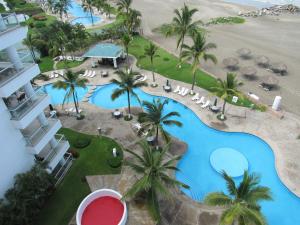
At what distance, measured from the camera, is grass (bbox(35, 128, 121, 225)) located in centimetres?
2170

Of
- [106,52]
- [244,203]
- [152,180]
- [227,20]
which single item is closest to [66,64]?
[106,52]

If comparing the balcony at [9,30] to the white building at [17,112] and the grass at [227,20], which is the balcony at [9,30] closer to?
the white building at [17,112]

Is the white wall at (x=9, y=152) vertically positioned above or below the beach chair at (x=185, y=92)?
above

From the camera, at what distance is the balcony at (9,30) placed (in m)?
16.1

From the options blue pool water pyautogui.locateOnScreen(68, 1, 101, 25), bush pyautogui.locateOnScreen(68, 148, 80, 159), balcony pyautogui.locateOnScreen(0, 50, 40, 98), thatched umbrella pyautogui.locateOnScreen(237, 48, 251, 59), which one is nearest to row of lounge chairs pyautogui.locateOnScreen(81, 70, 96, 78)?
bush pyautogui.locateOnScreen(68, 148, 80, 159)

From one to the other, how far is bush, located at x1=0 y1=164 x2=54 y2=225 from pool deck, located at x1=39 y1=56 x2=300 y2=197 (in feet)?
36.1

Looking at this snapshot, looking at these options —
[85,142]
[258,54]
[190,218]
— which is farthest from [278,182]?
[258,54]

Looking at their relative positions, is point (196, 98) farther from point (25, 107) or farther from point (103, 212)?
point (25, 107)

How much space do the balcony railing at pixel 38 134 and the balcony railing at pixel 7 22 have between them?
8490 millimetres

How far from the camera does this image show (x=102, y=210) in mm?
20422

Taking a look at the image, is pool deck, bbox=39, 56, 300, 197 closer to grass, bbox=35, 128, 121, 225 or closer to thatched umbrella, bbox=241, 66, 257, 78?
grass, bbox=35, 128, 121, 225

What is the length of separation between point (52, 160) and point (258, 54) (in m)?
42.8

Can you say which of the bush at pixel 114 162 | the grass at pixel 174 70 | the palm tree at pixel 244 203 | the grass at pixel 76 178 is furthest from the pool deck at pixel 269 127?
the palm tree at pixel 244 203

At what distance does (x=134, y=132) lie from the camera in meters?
30.5
